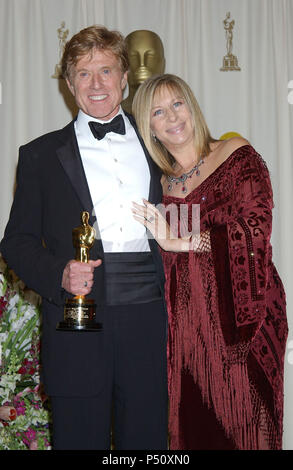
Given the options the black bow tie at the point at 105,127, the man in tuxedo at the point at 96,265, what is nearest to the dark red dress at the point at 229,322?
the man in tuxedo at the point at 96,265

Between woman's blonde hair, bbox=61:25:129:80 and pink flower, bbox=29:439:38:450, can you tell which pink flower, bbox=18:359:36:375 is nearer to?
pink flower, bbox=29:439:38:450

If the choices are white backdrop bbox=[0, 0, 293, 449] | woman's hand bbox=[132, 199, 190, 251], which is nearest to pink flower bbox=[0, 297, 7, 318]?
white backdrop bbox=[0, 0, 293, 449]

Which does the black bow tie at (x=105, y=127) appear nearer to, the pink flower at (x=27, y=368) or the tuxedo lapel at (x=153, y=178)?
the tuxedo lapel at (x=153, y=178)

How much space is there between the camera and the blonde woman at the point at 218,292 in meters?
1.82

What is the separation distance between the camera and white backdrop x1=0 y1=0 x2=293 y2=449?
3125 millimetres

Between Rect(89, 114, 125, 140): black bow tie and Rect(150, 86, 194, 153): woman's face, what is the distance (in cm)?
20

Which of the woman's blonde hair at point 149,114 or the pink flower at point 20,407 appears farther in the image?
the pink flower at point 20,407

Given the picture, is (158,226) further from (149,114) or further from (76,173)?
(149,114)

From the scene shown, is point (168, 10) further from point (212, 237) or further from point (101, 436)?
point (101, 436)

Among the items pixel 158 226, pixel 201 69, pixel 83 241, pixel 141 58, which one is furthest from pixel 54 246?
pixel 201 69

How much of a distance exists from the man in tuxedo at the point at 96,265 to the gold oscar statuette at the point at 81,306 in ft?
0.13

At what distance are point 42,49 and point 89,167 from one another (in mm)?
1665

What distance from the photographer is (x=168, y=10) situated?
3.23 meters

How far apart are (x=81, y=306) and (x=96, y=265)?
138 mm
